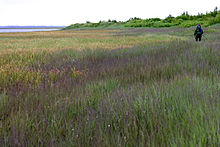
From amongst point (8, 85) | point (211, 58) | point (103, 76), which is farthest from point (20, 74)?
point (211, 58)

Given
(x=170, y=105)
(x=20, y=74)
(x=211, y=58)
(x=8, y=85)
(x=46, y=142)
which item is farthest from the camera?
(x=211, y=58)

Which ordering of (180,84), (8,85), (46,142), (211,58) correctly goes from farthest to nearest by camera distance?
(211,58), (8,85), (180,84), (46,142)

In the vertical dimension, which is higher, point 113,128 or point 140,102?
point 140,102

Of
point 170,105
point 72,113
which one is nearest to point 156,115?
point 170,105

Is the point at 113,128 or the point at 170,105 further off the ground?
the point at 170,105

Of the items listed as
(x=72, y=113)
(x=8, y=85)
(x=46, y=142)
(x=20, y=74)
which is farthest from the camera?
(x=20, y=74)

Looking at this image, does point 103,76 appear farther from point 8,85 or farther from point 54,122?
point 54,122

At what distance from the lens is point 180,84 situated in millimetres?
3045

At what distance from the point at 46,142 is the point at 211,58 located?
525 centimetres

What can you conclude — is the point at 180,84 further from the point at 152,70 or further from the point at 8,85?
the point at 8,85

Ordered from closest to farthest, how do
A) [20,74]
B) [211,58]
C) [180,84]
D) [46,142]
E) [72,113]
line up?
1. [46,142]
2. [72,113]
3. [180,84]
4. [20,74]
5. [211,58]

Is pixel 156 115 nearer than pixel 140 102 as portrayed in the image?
Yes

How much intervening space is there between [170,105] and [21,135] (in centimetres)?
163

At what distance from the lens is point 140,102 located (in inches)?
90.0
